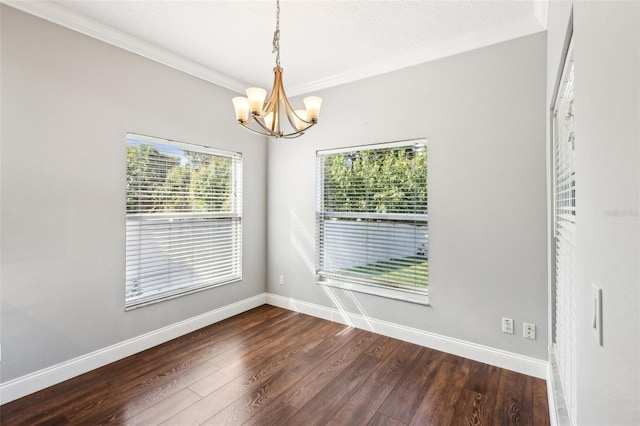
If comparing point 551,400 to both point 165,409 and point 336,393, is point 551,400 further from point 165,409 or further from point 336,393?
point 165,409

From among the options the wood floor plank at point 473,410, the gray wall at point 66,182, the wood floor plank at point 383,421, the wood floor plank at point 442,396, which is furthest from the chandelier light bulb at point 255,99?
the wood floor plank at point 473,410

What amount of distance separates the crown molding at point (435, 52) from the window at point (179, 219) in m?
1.35

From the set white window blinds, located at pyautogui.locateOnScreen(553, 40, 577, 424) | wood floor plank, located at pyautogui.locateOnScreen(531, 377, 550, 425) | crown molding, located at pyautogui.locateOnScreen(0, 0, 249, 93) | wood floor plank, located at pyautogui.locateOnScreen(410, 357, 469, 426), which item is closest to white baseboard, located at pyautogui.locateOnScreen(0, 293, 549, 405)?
wood floor plank, located at pyautogui.locateOnScreen(531, 377, 550, 425)

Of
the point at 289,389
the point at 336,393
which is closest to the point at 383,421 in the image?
the point at 336,393

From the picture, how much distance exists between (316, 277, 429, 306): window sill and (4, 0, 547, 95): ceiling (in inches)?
87.6

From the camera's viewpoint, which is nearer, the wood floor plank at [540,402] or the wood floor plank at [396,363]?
the wood floor plank at [540,402]

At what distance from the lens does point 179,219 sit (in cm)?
312

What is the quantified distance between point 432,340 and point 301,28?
2.95m

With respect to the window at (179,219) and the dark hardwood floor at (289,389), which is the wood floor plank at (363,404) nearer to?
the dark hardwood floor at (289,389)

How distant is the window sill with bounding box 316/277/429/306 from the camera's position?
298 cm

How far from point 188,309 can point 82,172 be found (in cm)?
162

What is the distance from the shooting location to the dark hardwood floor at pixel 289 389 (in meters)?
1.94

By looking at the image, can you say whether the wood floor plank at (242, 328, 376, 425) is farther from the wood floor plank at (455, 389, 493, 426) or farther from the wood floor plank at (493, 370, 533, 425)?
the wood floor plank at (493, 370, 533, 425)

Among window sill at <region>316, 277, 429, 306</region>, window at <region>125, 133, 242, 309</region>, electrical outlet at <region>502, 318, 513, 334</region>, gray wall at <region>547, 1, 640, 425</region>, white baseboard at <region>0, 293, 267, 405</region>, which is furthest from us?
window sill at <region>316, 277, 429, 306</region>
